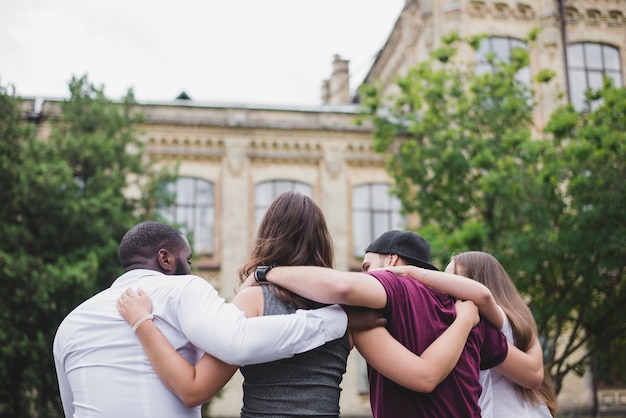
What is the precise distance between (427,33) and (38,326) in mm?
15583

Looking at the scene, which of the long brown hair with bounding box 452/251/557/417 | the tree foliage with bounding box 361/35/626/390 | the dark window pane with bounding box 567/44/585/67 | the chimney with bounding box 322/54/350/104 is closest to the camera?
the long brown hair with bounding box 452/251/557/417

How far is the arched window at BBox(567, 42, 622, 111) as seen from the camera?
903 inches

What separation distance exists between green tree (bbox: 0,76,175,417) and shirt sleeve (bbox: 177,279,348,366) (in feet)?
37.9

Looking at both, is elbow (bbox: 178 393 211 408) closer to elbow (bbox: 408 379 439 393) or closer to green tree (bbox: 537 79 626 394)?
elbow (bbox: 408 379 439 393)

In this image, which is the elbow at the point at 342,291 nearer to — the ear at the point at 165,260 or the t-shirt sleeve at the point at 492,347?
the ear at the point at 165,260

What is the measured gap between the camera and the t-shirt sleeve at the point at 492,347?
3418 mm

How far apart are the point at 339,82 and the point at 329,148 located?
10.2m

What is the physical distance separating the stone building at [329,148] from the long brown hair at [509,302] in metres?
16.4

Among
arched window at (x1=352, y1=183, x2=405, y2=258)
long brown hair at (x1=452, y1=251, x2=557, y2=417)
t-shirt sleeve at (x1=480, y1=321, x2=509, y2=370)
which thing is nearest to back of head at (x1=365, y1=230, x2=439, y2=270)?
t-shirt sleeve at (x1=480, y1=321, x2=509, y2=370)

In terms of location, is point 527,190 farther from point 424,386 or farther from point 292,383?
point 292,383

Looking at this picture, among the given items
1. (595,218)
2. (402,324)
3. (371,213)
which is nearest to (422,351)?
(402,324)

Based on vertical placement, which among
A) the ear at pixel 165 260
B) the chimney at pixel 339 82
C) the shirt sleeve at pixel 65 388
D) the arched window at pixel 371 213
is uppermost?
the chimney at pixel 339 82

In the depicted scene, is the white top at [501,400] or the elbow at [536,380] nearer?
the elbow at [536,380]

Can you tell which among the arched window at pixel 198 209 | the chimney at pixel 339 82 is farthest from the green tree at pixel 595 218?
the chimney at pixel 339 82
